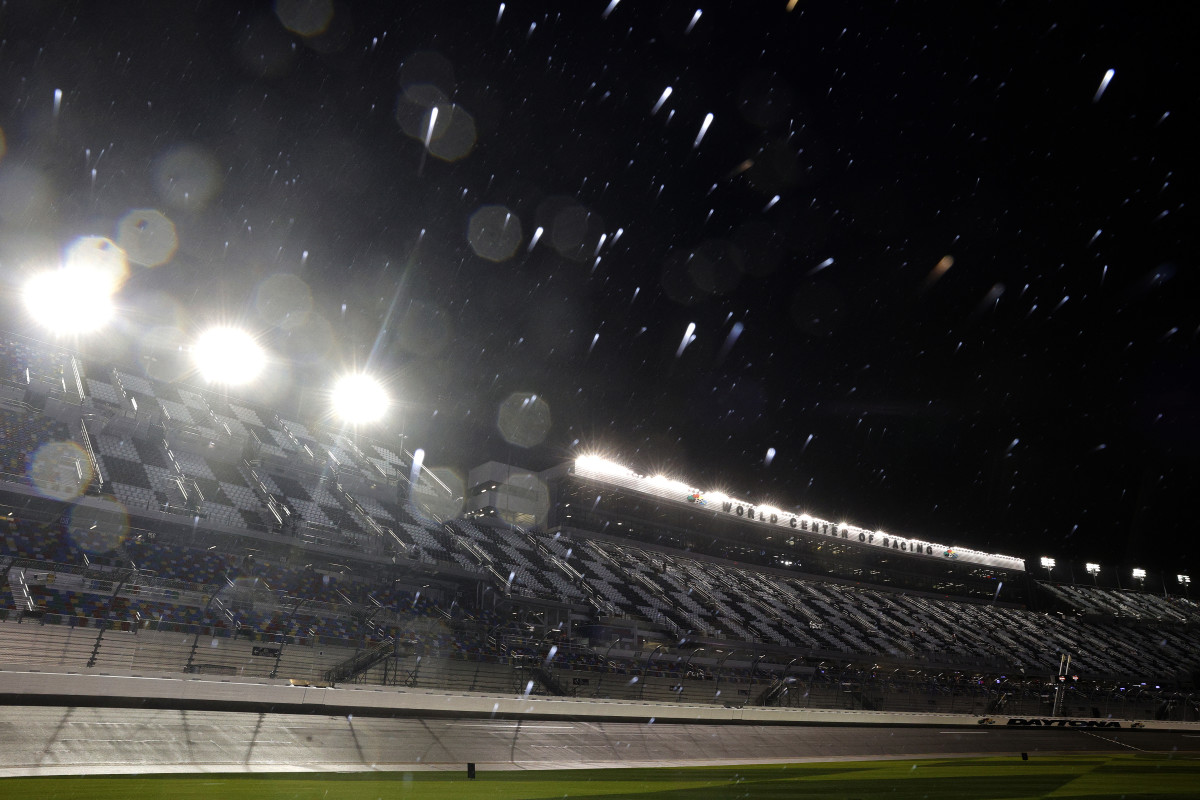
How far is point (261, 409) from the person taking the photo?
133 feet

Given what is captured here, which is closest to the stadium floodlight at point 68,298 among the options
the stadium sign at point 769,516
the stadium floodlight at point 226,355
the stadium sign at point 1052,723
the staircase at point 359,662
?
the stadium floodlight at point 226,355

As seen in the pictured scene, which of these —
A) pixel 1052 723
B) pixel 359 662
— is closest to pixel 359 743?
pixel 359 662

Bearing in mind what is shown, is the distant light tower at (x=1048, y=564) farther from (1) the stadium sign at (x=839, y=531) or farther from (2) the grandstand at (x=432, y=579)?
(1) the stadium sign at (x=839, y=531)

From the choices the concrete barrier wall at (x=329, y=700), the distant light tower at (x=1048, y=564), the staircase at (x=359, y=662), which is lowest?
the concrete barrier wall at (x=329, y=700)

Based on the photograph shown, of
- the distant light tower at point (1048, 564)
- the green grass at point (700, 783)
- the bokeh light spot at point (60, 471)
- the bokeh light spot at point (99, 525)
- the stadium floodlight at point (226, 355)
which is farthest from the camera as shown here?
the distant light tower at point (1048, 564)

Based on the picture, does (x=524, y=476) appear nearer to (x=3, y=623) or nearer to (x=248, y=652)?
(x=248, y=652)

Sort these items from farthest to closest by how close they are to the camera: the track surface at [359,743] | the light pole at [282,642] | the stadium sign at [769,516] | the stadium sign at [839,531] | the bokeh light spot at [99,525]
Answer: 1. the stadium sign at [839,531]
2. the stadium sign at [769,516]
3. the bokeh light spot at [99,525]
4. the light pole at [282,642]
5. the track surface at [359,743]

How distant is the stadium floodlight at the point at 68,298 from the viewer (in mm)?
34094

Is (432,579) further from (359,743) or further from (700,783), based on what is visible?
(700,783)

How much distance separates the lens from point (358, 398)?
4341 centimetres

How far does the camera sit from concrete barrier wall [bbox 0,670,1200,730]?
14055 millimetres

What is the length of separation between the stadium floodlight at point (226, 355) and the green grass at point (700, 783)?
3140 centimetres

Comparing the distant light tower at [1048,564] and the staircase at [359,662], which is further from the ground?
the distant light tower at [1048,564]

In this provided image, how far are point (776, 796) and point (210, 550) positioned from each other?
21.6m
